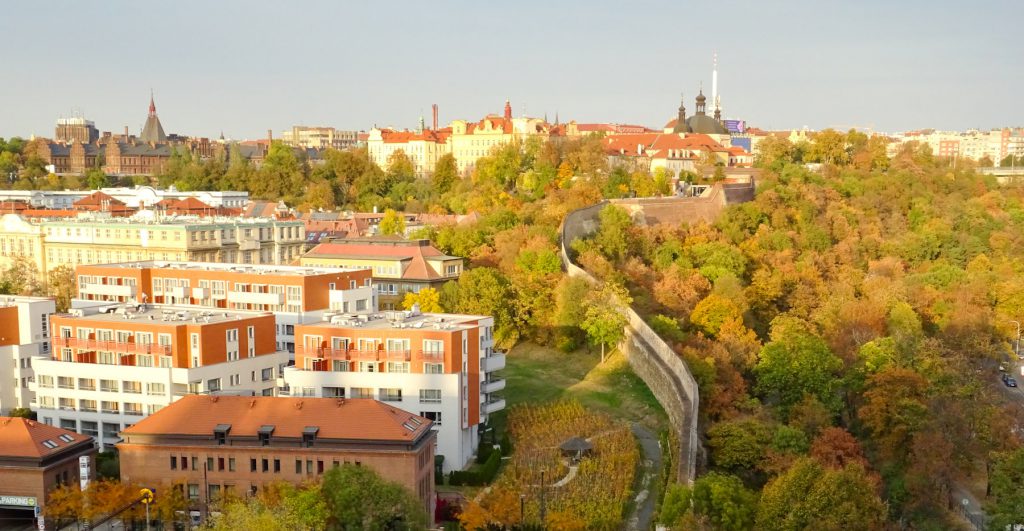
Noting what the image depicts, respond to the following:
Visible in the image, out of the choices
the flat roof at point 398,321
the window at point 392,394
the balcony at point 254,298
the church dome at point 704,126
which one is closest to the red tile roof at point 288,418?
the window at point 392,394

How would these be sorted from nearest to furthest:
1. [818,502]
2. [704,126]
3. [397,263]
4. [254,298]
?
[818,502]
[254,298]
[397,263]
[704,126]

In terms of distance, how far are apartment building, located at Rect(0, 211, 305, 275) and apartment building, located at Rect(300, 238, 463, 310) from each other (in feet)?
12.6

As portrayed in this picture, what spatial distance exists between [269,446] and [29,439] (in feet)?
17.1

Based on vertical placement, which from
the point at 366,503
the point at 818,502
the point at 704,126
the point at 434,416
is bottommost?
the point at 818,502

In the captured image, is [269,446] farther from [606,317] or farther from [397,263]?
[397,263]

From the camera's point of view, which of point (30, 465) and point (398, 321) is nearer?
point (30, 465)

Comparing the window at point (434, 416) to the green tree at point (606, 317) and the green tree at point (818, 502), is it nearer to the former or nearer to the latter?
the green tree at point (818, 502)

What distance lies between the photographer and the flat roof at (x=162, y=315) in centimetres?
2797

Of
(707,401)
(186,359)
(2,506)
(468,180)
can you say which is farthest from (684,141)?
(2,506)

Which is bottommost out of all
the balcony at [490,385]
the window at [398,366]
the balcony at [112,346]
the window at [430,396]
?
the balcony at [490,385]

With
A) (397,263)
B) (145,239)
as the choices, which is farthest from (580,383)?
(145,239)

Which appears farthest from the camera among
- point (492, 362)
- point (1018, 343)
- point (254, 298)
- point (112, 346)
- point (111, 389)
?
point (1018, 343)

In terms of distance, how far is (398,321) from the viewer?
90.8 feet

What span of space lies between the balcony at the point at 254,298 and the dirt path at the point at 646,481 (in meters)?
12.0
